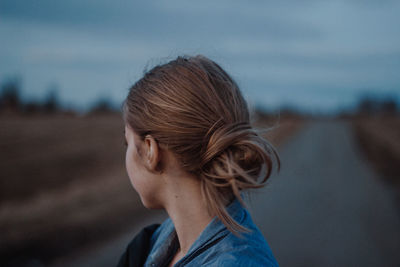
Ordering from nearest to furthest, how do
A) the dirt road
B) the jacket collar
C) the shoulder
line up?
the shoulder, the jacket collar, the dirt road

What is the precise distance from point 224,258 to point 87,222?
198 inches

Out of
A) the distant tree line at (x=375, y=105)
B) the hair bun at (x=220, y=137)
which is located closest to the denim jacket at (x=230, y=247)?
the hair bun at (x=220, y=137)

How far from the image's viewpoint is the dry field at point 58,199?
15.7 feet

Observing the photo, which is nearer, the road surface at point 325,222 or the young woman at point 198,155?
the young woman at point 198,155

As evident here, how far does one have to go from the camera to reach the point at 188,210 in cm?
144

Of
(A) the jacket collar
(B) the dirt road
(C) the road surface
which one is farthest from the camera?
(B) the dirt road

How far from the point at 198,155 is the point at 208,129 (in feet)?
0.36

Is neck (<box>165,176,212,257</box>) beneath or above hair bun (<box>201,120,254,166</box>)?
beneath

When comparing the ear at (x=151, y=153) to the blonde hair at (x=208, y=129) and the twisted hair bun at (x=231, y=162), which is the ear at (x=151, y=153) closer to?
the blonde hair at (x=208, y=129)

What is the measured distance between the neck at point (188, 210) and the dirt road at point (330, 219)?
1.20 m

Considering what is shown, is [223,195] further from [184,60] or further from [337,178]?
[337,178]

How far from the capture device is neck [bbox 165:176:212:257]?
1.42 meters

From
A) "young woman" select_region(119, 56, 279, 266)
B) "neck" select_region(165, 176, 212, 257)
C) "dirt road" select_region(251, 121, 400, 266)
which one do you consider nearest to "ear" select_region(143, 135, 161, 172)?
"young woman" select_region(119, 56, 279, 266)

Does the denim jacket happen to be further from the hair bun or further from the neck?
the hair bun
